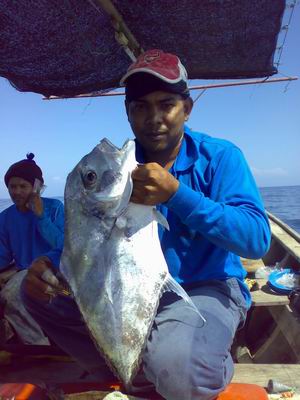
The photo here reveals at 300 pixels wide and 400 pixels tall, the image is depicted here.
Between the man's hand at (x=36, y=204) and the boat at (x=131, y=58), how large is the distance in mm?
1584

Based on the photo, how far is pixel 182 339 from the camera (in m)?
2.20

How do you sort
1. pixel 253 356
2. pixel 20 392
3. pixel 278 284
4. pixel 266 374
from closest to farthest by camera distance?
pixel 20 392 < pixel 266 374 < pixel 278 284 < pixel 253 356

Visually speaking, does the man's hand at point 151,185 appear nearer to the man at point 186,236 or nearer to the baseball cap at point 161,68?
the man at point 186,236

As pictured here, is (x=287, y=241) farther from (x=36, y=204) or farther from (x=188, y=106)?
(x=188, y=106)

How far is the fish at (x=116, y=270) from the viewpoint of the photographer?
2.07 m

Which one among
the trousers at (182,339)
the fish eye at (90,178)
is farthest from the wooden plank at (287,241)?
the fish eye at (90,178)

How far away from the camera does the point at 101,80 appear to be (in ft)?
17.9

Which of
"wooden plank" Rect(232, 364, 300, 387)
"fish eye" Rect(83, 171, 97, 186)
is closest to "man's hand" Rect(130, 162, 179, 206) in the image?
"fish eye" Rect(83, 171, 97, 186)

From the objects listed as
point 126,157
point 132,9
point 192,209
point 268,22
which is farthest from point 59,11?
point 192,209

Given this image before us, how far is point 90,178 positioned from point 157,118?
76cm

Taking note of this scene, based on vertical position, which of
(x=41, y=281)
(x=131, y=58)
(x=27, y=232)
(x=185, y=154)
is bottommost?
(x=27, y=232)

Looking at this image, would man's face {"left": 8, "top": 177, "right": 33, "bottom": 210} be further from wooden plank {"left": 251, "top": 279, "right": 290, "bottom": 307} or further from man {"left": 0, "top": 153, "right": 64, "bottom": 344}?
wooden plank {"left": 251, "top": 279, "right": 290, "bottom": 307}

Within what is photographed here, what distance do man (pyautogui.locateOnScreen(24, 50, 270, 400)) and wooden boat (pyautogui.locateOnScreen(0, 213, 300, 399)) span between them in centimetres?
48

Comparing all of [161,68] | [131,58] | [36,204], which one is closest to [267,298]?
[161,68]
